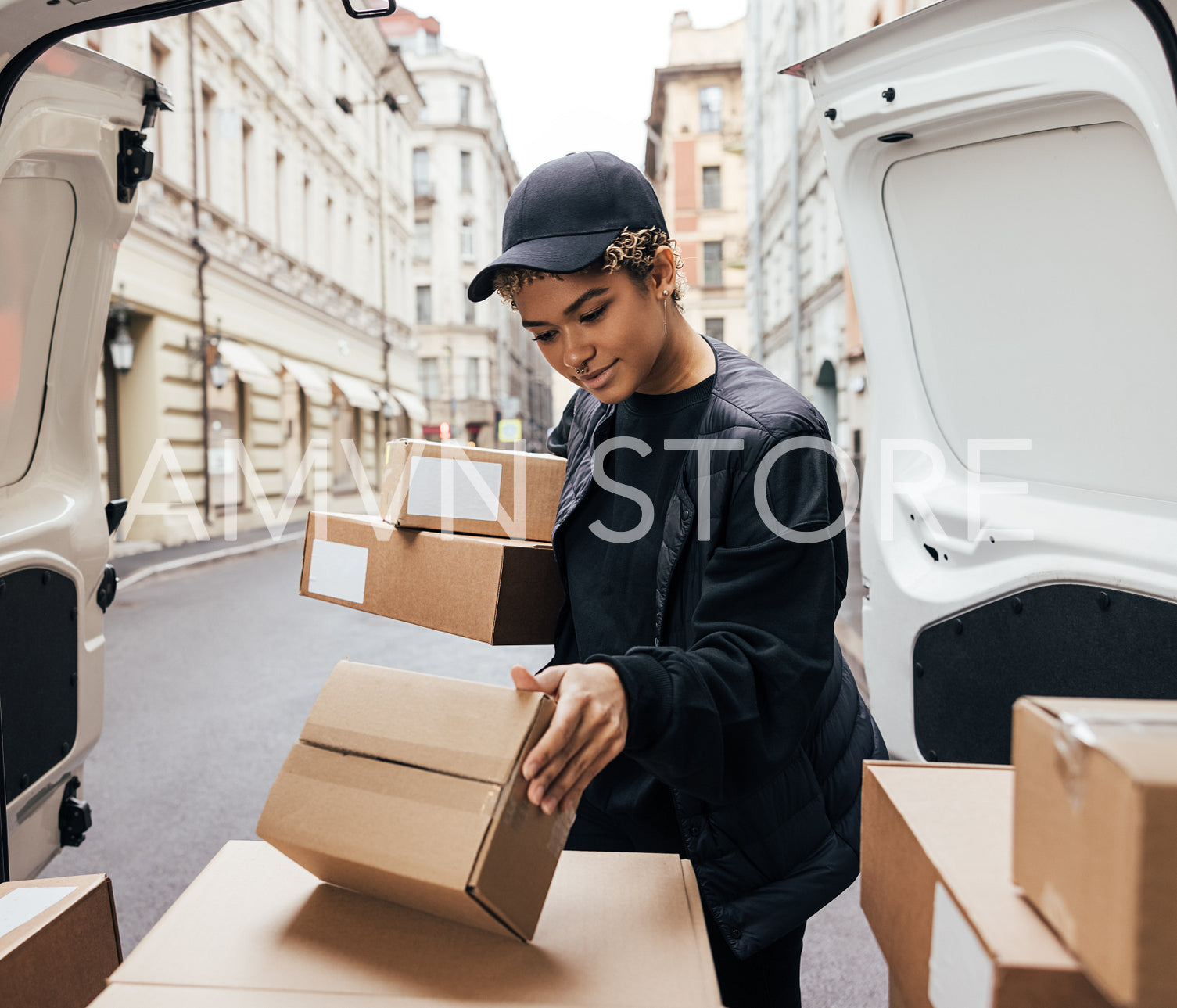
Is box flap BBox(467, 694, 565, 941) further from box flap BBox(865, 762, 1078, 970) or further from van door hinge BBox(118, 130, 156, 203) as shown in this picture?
van door hinge BBox(118, 130, 156, 203)

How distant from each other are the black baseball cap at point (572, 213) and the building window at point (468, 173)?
4799 centimetres

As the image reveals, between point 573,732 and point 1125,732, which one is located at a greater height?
point 1125,732

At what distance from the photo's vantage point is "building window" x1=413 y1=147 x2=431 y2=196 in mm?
45375

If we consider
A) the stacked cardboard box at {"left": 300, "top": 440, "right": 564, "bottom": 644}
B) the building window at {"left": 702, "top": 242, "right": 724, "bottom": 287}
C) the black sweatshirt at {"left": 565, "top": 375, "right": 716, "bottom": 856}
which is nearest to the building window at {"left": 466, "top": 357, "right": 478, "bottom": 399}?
the building window at {"left": 702, "top": 242, "right": 724, "bottom": 287}

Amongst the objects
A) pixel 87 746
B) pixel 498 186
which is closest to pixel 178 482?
pixel 87 746

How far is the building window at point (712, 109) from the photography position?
116 feet

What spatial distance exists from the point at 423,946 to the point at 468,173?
49396 millimetres

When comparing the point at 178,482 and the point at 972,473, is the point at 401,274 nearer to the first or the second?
the point at 178,482

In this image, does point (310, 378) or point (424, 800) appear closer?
point (424, 800)

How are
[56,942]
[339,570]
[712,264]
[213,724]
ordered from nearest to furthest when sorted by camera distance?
[56,942]
[339,570]
[213,724]
[712,264]

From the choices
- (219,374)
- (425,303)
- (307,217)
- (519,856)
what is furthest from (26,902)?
(425,303)

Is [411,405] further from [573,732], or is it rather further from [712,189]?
[573,732]

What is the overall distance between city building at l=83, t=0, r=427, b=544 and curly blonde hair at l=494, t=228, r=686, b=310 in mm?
8886

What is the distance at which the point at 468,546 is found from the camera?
6.19 feet
